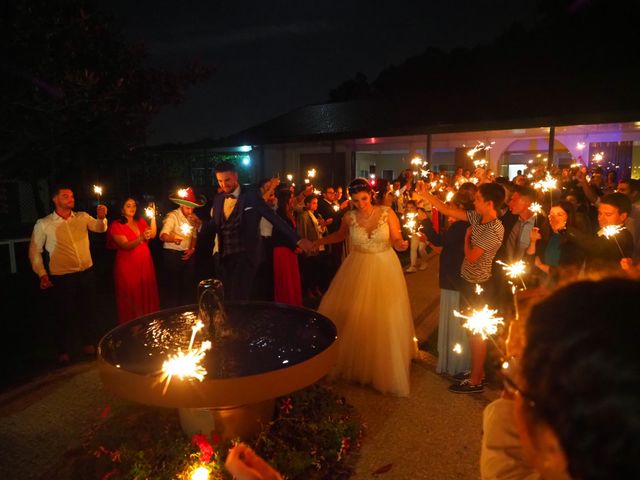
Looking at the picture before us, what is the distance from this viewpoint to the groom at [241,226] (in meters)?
5.57

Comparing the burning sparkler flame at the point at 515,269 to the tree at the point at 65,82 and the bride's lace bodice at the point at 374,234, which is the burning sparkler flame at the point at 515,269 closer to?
the bride's lace bodice at the point at 374,234

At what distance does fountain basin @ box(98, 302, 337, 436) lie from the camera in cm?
308

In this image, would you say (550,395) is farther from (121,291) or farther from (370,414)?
(121,291)

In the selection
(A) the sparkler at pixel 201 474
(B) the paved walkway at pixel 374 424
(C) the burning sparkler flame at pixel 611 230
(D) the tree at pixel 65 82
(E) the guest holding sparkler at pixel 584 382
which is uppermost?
(D) the tree at pixel 65 82

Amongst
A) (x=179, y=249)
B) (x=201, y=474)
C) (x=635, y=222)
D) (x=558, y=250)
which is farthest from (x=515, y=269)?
(x=179, y=249)

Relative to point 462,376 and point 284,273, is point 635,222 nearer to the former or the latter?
point 462,376

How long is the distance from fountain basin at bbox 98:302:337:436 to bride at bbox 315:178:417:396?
35.6 inches

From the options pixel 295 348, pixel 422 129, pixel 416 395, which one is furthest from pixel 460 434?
pixel 422 129

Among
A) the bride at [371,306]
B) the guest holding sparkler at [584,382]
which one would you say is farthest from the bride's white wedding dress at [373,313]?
the guest holding sparkler at [584,382]

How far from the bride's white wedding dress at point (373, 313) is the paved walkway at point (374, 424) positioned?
233mm

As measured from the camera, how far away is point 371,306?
5.27 metres

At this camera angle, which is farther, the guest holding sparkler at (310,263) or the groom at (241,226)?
the guest holding sparkler at (310,263)

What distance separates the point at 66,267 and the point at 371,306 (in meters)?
3.80

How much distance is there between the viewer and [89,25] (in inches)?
320
